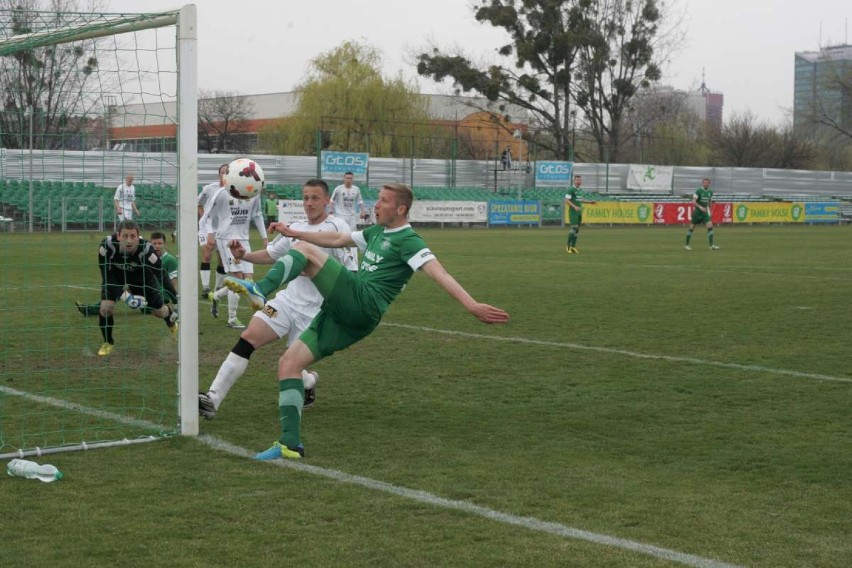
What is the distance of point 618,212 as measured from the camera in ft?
159

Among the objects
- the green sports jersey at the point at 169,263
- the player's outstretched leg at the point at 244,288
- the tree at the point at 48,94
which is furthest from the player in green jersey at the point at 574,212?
the player's outstretched leg at the point at 244,288

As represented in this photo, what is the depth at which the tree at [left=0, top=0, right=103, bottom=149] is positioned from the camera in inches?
297

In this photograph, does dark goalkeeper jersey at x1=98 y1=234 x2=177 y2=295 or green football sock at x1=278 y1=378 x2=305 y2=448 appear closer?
green football sock at x1=278 y1=378 x2=305 y2=448

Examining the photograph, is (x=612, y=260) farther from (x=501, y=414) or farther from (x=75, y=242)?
(x=501, y=414)

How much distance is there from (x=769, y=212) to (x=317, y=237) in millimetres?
49109

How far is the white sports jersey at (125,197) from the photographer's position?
8844 mm

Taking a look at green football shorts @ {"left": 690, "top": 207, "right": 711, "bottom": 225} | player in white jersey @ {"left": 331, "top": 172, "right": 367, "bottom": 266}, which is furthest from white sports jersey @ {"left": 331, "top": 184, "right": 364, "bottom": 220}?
green football shorts @ {"left": 690, "top": 207, "right": 711, "bottom": 225}

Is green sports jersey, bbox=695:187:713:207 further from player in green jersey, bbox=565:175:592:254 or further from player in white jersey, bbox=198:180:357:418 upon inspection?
player in white jersey, bbox=198:180:357:418

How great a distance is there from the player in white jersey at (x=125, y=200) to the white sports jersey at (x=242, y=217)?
3.37 meters

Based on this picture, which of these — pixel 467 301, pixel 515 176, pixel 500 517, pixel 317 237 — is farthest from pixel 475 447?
pixel 515 176

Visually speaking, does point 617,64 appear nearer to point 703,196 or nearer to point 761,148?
point 761,148

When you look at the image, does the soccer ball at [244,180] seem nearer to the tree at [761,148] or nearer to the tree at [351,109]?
the tree at [351,109]

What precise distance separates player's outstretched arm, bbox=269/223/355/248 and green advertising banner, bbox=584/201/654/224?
133 ft

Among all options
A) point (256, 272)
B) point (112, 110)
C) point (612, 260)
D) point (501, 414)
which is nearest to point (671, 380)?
point (501, 414)
